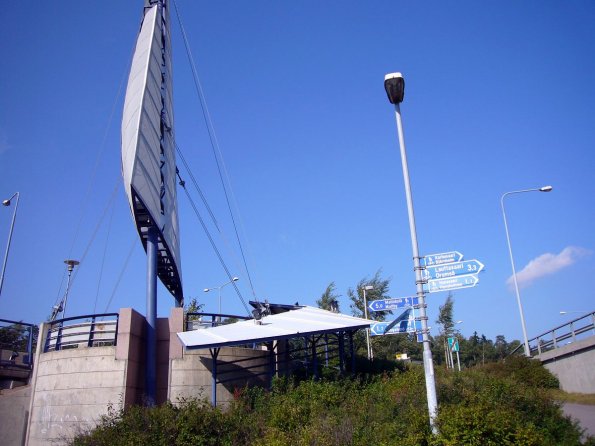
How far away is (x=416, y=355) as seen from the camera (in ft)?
218

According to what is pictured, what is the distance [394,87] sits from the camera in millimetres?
11570

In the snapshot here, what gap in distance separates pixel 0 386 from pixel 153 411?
13103 millimetres

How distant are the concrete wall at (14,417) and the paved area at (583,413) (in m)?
18.5

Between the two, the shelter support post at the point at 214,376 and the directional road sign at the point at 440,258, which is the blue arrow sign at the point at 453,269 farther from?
the shelter support post at the point at 214,376

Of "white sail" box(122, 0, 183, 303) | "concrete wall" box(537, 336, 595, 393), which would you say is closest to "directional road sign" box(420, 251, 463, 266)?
"white sail" box(122, 0, 183, 303)

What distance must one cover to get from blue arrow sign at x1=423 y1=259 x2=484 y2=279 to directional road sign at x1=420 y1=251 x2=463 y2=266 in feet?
0.29

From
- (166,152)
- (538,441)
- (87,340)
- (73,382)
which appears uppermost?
(166,152)

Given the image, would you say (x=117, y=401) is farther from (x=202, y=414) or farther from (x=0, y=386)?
(x=0, y=386)

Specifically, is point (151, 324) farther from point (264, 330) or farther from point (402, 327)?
point (402, 327)

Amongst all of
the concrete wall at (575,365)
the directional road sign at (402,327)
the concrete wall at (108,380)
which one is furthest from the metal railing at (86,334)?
the concrete wall at (575,365)

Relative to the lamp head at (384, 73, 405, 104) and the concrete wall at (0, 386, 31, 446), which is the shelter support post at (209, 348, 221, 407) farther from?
the lamp head at (384, 73, 405, 104)

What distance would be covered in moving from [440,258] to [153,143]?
16334 millimetres

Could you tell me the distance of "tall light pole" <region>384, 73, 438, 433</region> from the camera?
10320 millimetres

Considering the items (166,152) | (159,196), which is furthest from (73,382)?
(166,152)
